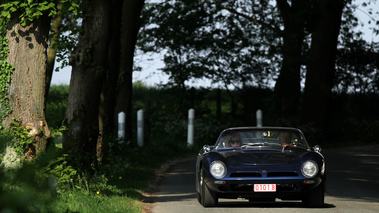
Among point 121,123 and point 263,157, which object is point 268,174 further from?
point 121,123

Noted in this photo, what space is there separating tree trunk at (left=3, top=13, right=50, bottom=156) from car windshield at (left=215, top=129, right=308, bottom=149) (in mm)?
2789

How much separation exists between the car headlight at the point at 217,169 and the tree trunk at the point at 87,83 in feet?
10.3

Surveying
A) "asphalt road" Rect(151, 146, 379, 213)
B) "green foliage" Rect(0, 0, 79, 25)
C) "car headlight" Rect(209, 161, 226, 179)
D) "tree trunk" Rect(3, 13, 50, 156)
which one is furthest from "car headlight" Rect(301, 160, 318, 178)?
"green foliage" Rect(0, 0, 79, 25)

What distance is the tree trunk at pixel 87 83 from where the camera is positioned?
38.8 ft

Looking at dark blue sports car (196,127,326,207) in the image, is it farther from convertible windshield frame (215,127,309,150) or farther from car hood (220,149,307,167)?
convertible windshield frame (215,127,309,150)

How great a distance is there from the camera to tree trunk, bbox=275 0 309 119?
31.4 meters

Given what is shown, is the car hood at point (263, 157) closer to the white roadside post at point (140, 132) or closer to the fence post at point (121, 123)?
the fence post at point (121, 123)

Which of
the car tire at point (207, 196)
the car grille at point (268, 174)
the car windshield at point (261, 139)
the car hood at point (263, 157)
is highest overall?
the car windshield at point (261, 139)

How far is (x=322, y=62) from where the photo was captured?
27516mm

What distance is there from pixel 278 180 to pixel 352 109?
74.1 ft

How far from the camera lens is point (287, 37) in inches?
1257

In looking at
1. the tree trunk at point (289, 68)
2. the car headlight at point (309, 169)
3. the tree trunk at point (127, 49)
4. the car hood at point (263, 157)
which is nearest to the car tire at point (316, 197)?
the car headlight at point (309, 169)

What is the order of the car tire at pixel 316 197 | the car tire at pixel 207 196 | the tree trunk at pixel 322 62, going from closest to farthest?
the car tire at pixel 316 197
the car tire at pixel 207 196
the tree trunk at pixel 322 62

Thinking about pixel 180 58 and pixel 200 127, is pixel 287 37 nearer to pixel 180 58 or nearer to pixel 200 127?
pixel 180 58
